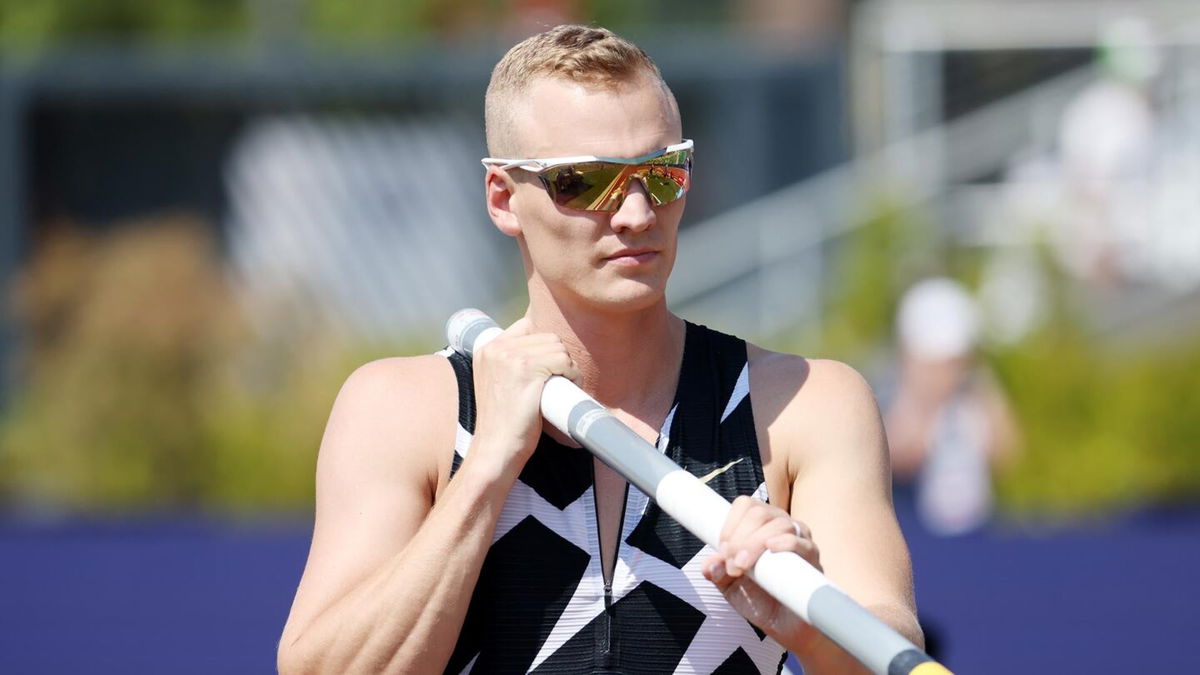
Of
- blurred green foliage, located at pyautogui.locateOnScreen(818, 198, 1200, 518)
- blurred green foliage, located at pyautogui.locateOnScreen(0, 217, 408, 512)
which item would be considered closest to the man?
blurred green foliage, located at pyautogui.locateOnScreen(818, 198, 1200, 518)

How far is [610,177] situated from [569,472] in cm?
57

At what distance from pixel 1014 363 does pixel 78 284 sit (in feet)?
23.1

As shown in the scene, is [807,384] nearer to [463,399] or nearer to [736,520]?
[736,520]

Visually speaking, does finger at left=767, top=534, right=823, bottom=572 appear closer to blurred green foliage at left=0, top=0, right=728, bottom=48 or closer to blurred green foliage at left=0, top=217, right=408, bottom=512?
blurred green foliage at left=0, top=217, right=408, bottom=512

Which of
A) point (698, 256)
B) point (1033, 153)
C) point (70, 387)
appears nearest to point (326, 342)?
point (70, 387)

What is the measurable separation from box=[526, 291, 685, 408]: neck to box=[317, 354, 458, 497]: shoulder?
24 centimetres

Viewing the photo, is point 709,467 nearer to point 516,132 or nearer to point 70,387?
point 516,132

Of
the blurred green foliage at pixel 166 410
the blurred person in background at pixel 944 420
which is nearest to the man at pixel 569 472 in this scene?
the blurred person in background at pixel 944 420

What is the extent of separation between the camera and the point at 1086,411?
10688 millimetres

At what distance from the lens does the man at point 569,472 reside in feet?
9.80

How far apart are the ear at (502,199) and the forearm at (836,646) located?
0.97 m

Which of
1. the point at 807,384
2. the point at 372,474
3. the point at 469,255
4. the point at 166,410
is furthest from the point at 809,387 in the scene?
the point at 469,255

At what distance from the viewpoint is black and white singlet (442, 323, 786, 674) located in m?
3.09

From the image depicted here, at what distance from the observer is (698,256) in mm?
13641
